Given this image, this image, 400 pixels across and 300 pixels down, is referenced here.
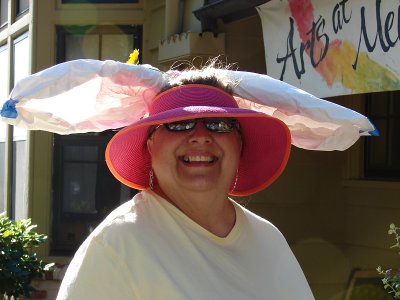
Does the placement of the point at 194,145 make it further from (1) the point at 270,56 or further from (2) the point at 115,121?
(1) the point at 270,56

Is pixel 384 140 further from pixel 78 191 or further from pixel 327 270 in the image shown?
pixel 78 191

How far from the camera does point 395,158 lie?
19.9ft

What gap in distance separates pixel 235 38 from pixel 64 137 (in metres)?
2.28

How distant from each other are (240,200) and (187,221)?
343cm

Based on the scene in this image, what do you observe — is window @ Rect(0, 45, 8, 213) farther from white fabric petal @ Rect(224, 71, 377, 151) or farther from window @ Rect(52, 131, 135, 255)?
white fabric petal @ Rect(224, 71, 377, 151)

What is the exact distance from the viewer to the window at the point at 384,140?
19.8 feet

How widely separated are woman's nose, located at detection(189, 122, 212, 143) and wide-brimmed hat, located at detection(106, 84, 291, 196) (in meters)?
0.06

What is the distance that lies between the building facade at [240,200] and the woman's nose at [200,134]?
316 centimetres

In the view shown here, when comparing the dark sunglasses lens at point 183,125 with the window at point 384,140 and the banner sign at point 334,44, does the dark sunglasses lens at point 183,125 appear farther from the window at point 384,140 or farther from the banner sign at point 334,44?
the window at point 384,140

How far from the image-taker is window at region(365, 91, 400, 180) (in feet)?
19.8

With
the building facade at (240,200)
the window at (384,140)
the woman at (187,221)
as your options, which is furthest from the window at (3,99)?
the woman at (187,221)

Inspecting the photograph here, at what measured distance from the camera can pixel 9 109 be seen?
2.16 meters

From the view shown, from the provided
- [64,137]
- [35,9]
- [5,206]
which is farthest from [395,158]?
[5,206]

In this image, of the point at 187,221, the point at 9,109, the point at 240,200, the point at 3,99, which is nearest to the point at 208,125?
the point at 187,221
